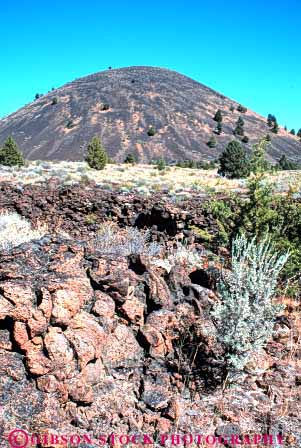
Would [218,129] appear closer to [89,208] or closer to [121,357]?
[89,208]

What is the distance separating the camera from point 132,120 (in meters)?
62.0

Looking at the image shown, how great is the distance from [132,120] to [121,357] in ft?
201

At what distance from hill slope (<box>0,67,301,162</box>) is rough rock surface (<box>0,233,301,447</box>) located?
159 feet

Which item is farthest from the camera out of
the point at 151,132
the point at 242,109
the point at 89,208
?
the point at 242,109

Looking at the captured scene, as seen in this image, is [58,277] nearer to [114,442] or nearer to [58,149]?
[114,442]

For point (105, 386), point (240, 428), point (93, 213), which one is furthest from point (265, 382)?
point (93, 213)

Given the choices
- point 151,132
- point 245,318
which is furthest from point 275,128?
point 245,318

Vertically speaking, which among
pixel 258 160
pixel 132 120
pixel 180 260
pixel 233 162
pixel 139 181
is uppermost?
pixel 132 120

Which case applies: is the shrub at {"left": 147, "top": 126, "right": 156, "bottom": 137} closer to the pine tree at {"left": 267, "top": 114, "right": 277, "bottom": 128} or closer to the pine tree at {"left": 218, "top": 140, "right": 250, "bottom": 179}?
the pine tree at {"left": 267, "top": 114, "right": 277, "bottom": 128}

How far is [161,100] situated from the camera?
68.6 m

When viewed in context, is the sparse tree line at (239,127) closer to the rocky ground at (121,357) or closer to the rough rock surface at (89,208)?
the rough rock surface at (89,208)

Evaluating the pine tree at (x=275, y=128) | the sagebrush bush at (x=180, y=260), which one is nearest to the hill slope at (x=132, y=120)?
the pine tree at (x=275, y=128)

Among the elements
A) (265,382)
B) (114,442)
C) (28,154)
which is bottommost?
(114,442)

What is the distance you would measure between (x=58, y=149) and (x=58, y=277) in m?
54.3
